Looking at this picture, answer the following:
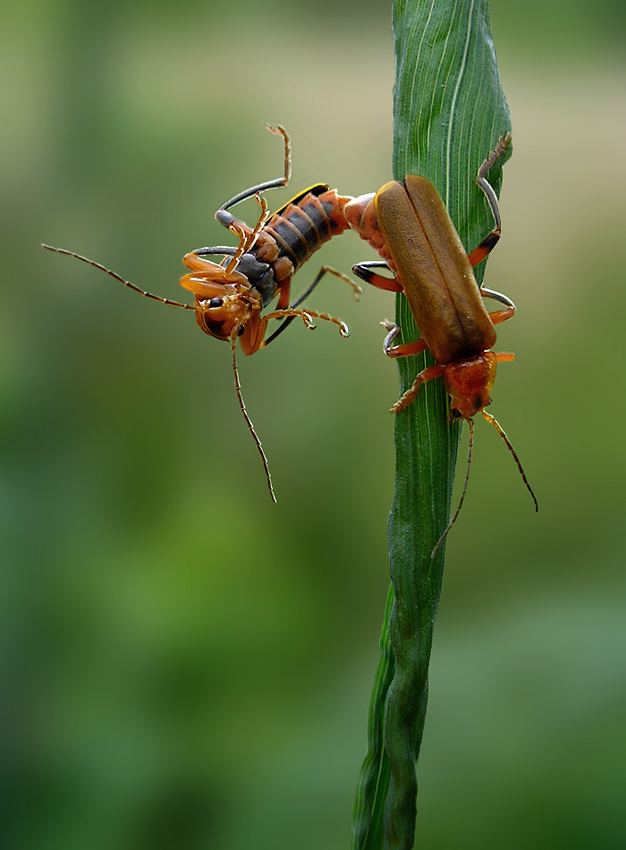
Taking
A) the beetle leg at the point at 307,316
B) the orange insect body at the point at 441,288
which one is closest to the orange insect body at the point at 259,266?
the beetle leg at the point at 307,316

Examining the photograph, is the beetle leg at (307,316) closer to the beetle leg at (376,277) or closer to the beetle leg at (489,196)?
the beetle leg at (376,277)

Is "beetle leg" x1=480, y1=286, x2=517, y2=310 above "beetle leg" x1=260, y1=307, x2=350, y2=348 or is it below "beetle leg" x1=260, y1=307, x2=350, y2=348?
above

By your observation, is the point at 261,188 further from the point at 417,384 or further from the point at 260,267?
the point at 417,384

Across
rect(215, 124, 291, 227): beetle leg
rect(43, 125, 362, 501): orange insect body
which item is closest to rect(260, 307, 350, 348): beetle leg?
rect(43, 125, 362, 501): orange insect body

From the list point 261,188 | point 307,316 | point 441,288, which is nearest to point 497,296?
point 441,288

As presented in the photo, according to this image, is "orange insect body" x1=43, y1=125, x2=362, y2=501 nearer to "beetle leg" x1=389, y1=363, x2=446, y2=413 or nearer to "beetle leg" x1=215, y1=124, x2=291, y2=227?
"beetle leg" x1=215, y1=124, x2=291, y2=227

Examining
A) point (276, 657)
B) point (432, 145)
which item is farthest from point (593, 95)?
point (276, 657)

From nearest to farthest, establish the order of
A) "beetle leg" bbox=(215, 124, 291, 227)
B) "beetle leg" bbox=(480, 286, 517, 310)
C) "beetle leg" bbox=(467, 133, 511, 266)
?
"beetle leg" bbox=(467, 133, 511, 266) < "beetle leg" bbox=(480, 286, 517, 310) < "beetle leg" bbox=(215, 124, 291, 227)
